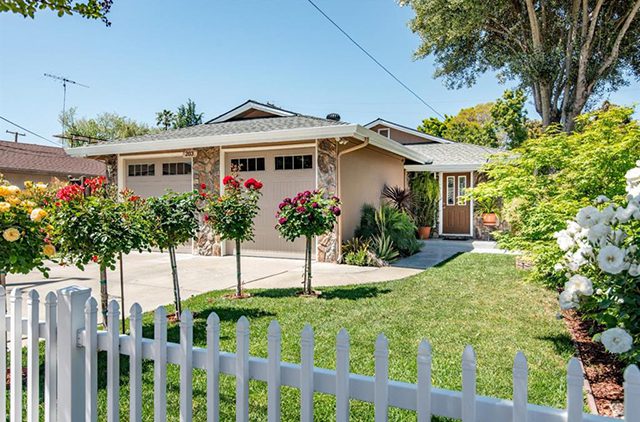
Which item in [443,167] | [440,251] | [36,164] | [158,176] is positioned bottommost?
[440,251]

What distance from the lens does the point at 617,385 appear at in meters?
3.21

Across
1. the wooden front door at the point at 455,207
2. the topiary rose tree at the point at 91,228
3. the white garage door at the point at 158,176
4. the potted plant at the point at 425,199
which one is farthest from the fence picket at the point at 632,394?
the wooden front door at the point at 455,207

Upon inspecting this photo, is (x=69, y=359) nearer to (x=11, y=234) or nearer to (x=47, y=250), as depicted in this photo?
(x=11, y=234)

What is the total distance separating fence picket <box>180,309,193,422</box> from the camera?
183cm

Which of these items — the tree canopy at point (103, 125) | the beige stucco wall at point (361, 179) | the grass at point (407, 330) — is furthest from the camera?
the tree canopy at point (103, 125)

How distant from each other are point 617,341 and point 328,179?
830cm

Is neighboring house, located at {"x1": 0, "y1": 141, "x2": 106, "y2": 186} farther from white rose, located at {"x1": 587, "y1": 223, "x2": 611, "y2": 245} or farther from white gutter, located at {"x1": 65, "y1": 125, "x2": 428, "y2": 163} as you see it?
white rose, located at {"x1": 587, "y1": 223, "x2": 611, "y2": 245}

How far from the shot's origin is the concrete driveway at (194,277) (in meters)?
6.62

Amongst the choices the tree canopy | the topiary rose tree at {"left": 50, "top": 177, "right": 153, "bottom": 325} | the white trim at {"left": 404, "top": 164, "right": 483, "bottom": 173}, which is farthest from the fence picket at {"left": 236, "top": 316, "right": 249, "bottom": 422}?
the tree canopy

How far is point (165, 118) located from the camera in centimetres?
3394

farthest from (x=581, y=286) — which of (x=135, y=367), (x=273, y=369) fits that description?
(x=135, y=367)

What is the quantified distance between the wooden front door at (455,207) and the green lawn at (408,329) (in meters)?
7.43

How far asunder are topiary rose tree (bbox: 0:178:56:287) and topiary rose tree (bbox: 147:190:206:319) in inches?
71.7

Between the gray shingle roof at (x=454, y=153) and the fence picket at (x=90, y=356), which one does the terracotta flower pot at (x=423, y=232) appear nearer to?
the gray shingle roof at (x=454, y=153)
